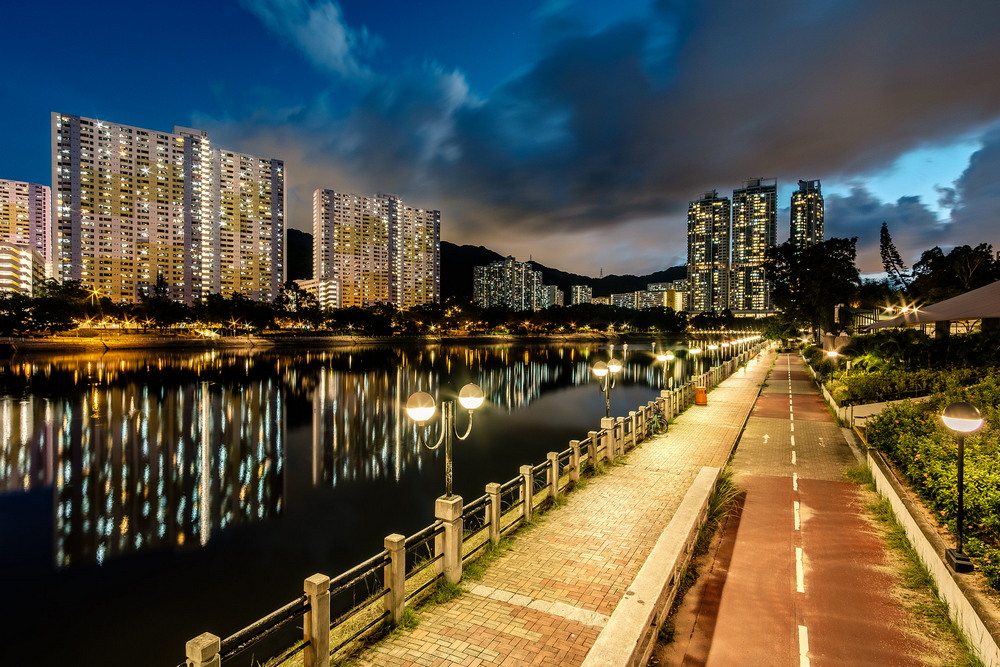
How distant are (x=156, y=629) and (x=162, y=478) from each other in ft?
39.8

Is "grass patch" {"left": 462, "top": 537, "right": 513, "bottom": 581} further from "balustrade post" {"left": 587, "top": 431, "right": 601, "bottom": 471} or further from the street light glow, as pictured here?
"balustrade post" {"left": 587, "top": 431, "right": 601, "bottom": 471}

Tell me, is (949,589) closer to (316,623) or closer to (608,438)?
(316,623)

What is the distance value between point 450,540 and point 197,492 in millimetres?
16030

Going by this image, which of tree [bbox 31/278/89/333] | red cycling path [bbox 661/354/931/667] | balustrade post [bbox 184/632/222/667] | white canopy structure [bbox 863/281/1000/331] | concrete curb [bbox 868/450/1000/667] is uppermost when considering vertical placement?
tree [bbox 31/278/89/333]

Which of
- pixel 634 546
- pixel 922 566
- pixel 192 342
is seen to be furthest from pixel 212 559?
pixel 192 342

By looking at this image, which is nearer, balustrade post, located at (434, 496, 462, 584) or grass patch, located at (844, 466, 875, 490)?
balustrade post, located at (434, 496, 462, 584)

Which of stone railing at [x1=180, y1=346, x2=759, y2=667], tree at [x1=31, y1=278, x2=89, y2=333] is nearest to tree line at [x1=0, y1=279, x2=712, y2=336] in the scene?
tree at [x1=31, y1=278, x2=89, y2=333]

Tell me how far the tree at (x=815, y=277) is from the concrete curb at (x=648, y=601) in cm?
4470

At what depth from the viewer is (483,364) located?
76438 millimetres

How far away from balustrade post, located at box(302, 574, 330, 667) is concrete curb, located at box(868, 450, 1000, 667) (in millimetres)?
7358

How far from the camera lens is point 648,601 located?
593cm

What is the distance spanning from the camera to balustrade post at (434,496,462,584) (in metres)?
7.76

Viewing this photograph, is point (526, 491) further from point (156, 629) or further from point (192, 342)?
point (192, 342)

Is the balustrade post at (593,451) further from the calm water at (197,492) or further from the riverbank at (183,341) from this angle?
the riverbank at (183,341)
